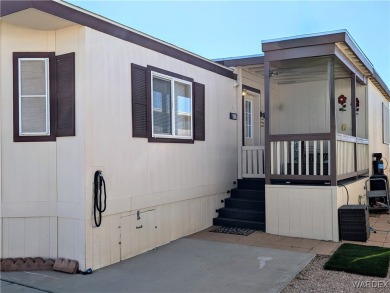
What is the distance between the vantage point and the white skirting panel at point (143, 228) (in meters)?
4.91

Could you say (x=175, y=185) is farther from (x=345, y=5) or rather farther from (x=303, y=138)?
(x=345, y=5)

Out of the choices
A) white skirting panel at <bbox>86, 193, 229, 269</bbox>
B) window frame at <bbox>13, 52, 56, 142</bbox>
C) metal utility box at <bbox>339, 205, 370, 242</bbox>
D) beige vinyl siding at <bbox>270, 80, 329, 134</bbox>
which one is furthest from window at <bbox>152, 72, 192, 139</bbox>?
beige vinyl siding at <bbox>270, 80, 329, 134</bbox>

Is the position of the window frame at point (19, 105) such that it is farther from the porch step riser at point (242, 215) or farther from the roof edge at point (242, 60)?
the roof edge at point (242, 60)

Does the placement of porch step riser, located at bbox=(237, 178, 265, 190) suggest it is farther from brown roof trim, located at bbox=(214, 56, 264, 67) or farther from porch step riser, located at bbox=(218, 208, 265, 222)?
brown roof trim, located at bbox=(214, 56, 264, 67)

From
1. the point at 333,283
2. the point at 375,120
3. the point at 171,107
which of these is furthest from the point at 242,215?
the point at 375,120

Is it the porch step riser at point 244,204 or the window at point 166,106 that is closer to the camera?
the window at point 166,106

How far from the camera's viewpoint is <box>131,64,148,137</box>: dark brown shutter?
18.4 ft

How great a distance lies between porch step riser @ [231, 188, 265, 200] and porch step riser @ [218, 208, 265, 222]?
461 millimetres

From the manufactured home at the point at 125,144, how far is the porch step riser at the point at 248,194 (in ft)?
0.57

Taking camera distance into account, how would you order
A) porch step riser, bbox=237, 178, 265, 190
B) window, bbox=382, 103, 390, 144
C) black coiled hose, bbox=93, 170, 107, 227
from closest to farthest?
black coiled hose, bbox=93, 170, 107, 227
porch step riser, bbox=237, 178, 265, 190
window, bbox=382, 103, 390, 144

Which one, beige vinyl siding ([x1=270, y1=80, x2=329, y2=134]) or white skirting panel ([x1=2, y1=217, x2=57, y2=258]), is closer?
white skirting panel ([x1=2, y1=217, x2=57, y2=258])

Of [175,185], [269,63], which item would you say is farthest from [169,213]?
[269,63]

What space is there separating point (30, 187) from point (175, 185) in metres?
2.36

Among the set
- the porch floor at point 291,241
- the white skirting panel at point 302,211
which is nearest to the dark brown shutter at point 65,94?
the porch floor at point 291,241
